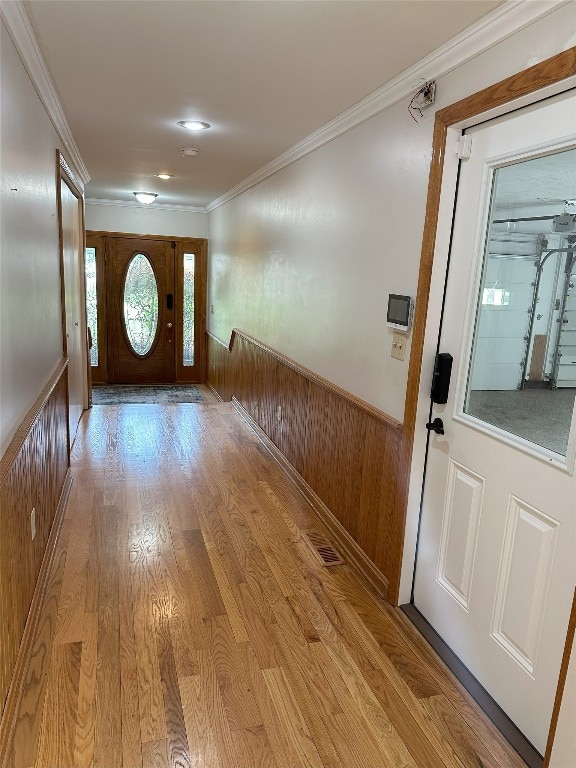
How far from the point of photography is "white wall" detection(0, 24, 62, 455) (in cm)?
178

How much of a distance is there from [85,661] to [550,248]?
2.18 m

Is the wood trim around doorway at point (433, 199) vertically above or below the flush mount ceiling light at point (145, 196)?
below

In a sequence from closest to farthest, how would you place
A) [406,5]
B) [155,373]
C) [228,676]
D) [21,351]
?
1. [406,5]
2. [228,676]
3. [21,351]
4. [155,373]

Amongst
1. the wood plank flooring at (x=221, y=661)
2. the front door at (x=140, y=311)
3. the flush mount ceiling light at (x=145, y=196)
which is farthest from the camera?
the front door at (x=140, y=311)

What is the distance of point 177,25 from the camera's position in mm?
1877

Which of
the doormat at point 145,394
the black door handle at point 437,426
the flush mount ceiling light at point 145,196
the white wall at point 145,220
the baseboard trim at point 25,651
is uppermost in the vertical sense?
the flush mount ceiling light at point 145,196

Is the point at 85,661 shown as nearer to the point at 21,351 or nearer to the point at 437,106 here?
the point at 21,351

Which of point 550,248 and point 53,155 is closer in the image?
point 550,248

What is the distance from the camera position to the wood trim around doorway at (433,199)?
153 centimetres

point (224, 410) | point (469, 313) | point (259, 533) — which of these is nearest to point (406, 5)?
point (469, 313)

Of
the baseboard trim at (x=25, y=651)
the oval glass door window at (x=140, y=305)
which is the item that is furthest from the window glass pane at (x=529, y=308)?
the oval glass door window at (x=140, y=305)

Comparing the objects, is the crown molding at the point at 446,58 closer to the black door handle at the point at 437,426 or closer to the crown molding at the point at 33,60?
the black door handle at the point at 437,426

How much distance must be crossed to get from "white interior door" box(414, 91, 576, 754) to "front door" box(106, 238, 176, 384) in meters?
6.22

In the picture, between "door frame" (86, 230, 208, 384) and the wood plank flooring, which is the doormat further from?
the wood plank flooring
